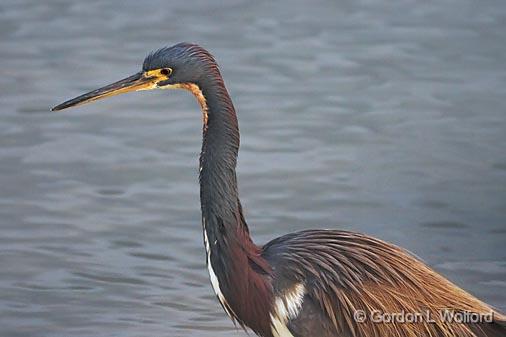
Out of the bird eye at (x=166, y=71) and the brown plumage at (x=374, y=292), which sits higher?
the bird eye at (x=166, y=71)

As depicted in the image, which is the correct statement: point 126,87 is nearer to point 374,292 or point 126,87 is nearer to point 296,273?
point 296,273

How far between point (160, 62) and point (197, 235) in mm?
2987

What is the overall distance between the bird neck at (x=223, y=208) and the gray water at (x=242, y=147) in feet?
5.41

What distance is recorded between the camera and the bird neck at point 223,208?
21.5 feet

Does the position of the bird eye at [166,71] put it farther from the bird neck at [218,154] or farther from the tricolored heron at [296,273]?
the bird neck at [218,154]

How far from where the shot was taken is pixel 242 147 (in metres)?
10.8

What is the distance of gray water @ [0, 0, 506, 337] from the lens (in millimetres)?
8885

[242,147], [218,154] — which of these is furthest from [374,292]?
[242,147]

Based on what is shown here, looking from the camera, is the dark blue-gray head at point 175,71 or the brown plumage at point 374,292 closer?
the brown plumage at point 374,292

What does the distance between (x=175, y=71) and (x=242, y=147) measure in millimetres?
4152

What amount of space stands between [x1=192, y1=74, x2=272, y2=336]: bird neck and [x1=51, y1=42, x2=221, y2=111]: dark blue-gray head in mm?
50

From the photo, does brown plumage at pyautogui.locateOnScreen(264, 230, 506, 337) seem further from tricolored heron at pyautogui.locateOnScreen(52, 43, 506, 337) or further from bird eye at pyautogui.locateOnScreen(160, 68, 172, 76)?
bird eye at pyautogui.locateOnScreen(160, 68, 172, 76)

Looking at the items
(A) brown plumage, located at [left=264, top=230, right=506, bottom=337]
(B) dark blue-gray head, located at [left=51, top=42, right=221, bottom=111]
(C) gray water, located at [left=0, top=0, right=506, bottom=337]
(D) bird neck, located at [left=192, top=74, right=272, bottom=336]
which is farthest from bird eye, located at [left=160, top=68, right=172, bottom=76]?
(C) gray water, located at [left=0, top=0, right=506, bottom=337]

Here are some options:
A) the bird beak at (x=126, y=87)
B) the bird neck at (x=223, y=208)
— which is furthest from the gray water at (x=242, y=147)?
the bird beak at (x=126, y=87)
